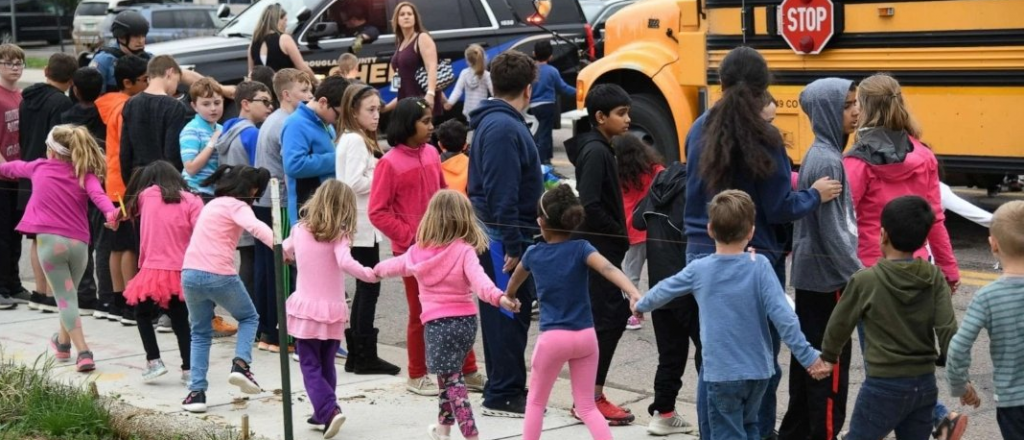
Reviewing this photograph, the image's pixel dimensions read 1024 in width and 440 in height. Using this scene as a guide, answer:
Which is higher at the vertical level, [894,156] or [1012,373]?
[894,156]

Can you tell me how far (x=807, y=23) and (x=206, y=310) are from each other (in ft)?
18.1

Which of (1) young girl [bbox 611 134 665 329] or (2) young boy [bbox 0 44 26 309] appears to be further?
(2) young boy [bbox 0 44 26 309]

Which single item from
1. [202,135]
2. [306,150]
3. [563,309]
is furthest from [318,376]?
[202,135]

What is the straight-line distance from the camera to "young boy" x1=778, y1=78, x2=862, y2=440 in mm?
5695

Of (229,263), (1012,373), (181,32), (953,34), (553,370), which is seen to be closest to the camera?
(1012,373)

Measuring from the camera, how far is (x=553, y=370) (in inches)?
222

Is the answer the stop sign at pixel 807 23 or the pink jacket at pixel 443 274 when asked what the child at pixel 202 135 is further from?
the stop sign at pixel 807 23

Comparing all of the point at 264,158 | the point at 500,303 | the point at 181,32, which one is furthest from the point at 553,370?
the point at 181,32

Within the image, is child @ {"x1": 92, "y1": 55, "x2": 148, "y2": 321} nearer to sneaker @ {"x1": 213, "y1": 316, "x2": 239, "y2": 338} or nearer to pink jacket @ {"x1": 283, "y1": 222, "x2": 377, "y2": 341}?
A: sneaker @ {"x1": 213, "y1": 316, "x2": 239, "y2": 338}

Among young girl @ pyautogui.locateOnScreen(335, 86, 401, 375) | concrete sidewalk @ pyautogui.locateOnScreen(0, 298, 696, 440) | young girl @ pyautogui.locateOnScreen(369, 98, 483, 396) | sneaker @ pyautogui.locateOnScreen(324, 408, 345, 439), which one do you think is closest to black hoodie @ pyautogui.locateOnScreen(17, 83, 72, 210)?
concrete sidewalk @ pyautogui.locateOnScreen(0, 298, 696, 440)

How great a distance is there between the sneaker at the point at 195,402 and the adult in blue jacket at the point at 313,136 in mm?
1448

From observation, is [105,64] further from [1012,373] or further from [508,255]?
[1012,373]

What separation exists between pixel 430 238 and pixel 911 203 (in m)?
1.98

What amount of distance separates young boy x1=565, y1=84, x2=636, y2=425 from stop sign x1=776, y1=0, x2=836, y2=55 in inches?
175
